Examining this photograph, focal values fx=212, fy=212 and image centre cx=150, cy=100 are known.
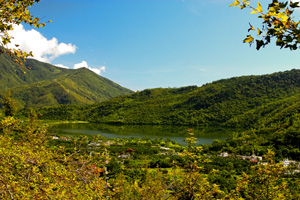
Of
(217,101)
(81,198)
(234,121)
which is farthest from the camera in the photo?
(217,101)

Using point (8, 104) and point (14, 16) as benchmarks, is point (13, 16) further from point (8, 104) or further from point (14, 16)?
point (8, 104)

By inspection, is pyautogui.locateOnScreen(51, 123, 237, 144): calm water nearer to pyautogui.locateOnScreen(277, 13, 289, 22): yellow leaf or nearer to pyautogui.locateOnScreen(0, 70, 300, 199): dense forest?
pyautogui.locateOnScreen(0, 70, 300, 199): dense forest

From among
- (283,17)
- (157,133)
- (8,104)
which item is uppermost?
(8,104)

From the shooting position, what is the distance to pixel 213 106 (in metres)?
145

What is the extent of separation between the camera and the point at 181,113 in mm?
145500

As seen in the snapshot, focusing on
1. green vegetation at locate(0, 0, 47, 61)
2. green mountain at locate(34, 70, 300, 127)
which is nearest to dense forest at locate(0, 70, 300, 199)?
green mountain at locate(34, 70, 300, 127)

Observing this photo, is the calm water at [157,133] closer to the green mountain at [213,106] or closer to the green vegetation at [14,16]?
the green mountain at [213,106]

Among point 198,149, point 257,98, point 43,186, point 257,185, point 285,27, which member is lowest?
point 257,185

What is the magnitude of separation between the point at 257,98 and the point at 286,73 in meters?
40.3

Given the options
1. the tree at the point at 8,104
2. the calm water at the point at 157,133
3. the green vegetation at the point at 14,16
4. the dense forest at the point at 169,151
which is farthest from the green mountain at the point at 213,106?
the green vegetation at the point at 14,16

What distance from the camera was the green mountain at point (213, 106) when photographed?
412 feet

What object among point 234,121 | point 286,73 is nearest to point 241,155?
point 234,121

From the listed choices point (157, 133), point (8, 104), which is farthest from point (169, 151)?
point (157, 133)

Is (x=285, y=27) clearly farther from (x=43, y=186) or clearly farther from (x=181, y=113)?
(x=181, y=113)
